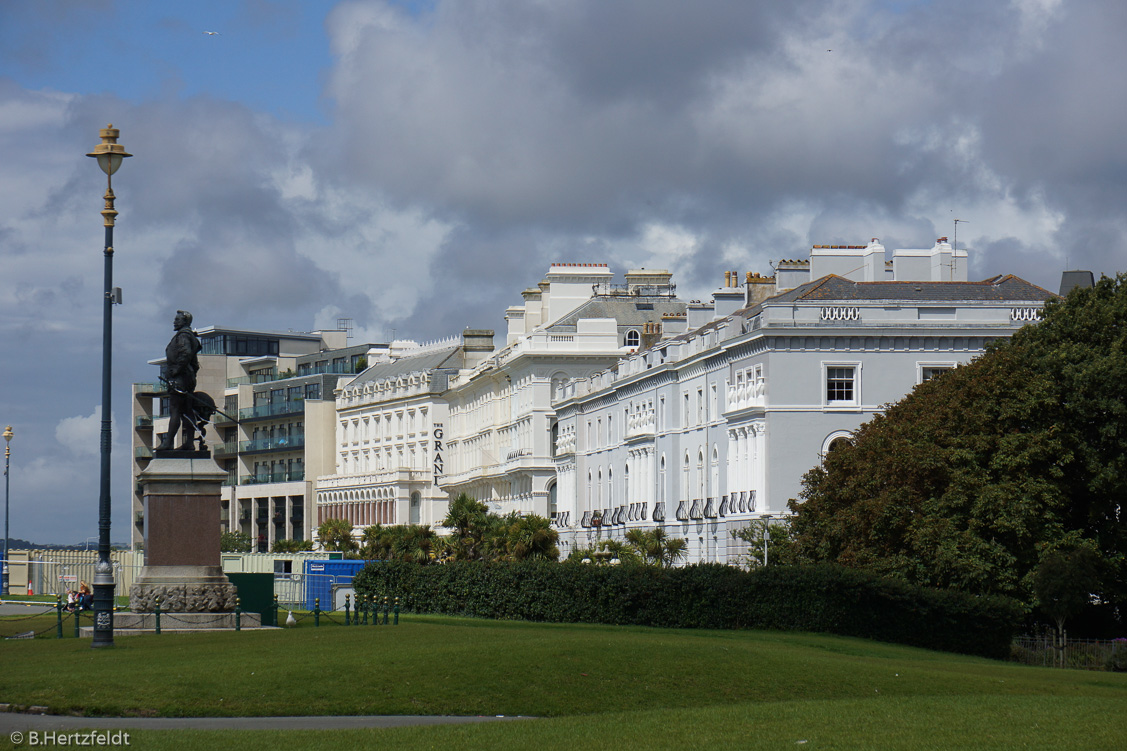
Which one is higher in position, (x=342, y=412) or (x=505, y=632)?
(x=342, y=412)

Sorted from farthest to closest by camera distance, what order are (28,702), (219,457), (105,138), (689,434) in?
1. (219,457)
2. (689,434)
3. (105,138)
4. (28,702)

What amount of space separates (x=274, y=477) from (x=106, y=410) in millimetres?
121351

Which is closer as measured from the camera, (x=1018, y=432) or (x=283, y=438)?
(x=1018, y=432)

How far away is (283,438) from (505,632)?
118922mm

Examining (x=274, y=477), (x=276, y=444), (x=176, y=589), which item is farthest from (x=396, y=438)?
(x=176, y=589)

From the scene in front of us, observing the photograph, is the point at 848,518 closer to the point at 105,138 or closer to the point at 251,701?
the point at 105,138

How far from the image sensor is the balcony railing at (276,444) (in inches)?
5748

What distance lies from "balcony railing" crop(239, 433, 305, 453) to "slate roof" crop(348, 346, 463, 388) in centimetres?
717

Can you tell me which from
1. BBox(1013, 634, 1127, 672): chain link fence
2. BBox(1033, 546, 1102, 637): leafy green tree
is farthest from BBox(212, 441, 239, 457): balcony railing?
BBox(1033, 546, 1102, 637): leafy green tree

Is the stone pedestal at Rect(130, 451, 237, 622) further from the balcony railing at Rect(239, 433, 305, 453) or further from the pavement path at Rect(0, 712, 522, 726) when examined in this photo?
the balcony railing at Rect(239, 433, 305, 453)

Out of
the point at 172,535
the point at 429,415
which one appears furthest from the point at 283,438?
the point at 172,535

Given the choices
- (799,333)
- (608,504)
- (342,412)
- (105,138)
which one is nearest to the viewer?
(105,138)

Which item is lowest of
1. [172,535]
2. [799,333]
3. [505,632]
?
[505,632]

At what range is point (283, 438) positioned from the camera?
148 metres
